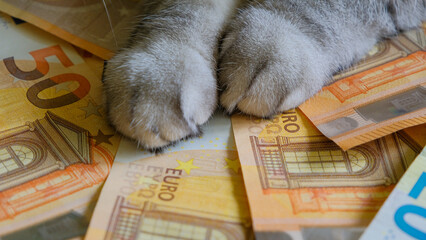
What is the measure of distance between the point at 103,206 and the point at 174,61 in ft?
0.71

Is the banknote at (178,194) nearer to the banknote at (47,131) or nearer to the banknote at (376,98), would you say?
the banknote at (47,131)

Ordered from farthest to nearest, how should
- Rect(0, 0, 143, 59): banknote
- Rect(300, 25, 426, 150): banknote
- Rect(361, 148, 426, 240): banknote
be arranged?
Rect(0, 0, 143, 59): banknote
Rect(300, 25, 426, 150): banknote
Rect(361, 148, 426, 240): banknote

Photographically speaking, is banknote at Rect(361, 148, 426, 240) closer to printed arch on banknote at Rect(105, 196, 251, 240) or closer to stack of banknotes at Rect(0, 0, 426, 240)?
stack of banknotes at Rect(0, 0, 426, 240)

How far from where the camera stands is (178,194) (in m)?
0.54

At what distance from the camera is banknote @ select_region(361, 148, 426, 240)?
1.60ft

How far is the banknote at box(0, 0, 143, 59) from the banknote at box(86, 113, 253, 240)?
0.88ft

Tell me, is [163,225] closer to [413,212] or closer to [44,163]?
[44,163]

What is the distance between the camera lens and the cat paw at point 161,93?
1.81 ft

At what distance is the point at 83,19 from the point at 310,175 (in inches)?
21.3

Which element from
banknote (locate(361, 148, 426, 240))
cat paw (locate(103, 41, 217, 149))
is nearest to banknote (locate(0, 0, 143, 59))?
cat paw (locate(103, 41, 217, 149))

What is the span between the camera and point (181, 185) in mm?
553

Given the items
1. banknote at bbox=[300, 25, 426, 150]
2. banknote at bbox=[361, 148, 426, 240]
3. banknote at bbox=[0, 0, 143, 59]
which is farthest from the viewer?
banknote at bbox=[0, 0, 143, 59]

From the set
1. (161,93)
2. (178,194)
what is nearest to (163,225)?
(178,194)

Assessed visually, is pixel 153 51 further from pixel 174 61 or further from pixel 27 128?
pixel 27 128
